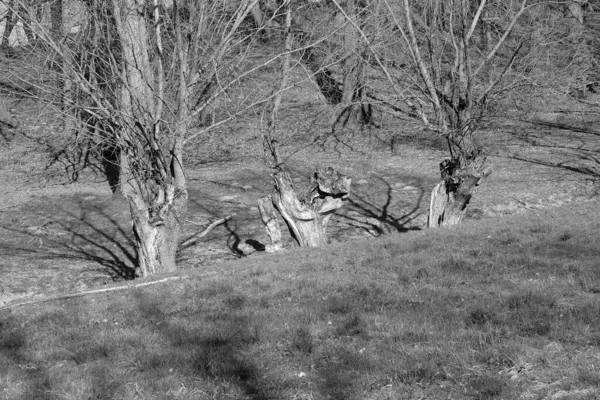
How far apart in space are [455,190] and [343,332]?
7633 mm

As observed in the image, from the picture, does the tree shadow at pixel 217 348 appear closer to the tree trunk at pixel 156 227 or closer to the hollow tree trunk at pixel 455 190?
the tree trunk at pixel 156 227

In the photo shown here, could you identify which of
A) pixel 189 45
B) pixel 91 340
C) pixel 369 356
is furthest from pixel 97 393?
pixel 189 45

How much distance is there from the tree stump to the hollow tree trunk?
1.71m

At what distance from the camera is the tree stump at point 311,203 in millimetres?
13219

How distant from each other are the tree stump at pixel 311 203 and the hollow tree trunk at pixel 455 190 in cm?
171

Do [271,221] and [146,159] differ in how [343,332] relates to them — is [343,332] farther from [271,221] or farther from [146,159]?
[271,221]

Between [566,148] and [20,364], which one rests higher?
[566,148]

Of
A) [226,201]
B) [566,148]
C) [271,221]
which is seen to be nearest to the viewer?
[271,221]

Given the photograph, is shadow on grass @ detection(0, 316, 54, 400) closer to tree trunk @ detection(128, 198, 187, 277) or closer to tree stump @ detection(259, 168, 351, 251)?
tree trunk @ detection(128, 198, 187, 277)

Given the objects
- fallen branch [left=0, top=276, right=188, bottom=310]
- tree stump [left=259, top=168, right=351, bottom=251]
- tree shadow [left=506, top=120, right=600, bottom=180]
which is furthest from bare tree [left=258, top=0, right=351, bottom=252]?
tree shadow [left=506, top=120, right=600, bottom=180]

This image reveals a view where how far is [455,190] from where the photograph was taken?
13.7m

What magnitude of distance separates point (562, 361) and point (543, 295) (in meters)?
1.60

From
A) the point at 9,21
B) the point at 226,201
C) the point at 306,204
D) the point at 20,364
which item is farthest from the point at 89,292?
the point at 226,201

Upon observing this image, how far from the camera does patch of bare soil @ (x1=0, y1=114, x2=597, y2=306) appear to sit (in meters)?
14.5
